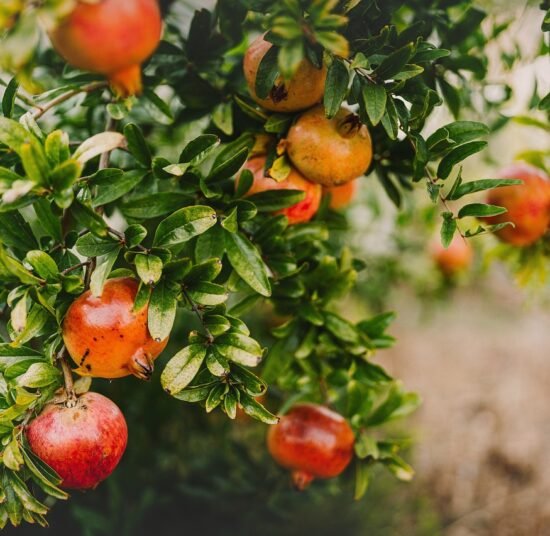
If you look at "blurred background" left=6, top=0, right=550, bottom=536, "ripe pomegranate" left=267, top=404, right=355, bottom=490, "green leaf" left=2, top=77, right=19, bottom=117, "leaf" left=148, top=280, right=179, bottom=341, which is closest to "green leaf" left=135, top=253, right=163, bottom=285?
"leaf" left=148, top=280, right=179, bottom=341

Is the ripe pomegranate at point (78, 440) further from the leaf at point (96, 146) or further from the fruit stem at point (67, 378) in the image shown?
the leaf at point (96, 146)

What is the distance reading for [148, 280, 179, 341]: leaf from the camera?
2.04 feet

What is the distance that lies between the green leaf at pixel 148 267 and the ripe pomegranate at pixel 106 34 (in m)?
0.19

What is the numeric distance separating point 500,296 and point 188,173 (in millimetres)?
2680

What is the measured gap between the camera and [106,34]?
19.4 inches

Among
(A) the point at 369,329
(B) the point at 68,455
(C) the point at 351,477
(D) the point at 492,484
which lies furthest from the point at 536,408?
(B) the point at 68,455

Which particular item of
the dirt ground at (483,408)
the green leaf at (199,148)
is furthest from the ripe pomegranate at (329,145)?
the dirt ground at (483,408)

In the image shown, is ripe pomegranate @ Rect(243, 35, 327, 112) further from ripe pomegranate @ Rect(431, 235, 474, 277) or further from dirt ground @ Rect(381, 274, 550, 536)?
dirt ground @ Rect(381, 274, 550, 536)

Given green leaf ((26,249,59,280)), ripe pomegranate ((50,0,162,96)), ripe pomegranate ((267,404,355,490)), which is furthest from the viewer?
ripe pomegranate ((267,404,355,490))

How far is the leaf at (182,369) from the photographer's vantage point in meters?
0.63

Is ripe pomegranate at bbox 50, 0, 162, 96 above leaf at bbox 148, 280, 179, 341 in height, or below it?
above

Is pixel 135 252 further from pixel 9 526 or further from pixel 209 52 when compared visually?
pixel 9 526

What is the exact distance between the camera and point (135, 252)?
25.1 inches

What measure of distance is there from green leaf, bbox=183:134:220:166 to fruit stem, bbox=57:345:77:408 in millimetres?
252
